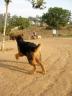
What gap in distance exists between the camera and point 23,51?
1129cm

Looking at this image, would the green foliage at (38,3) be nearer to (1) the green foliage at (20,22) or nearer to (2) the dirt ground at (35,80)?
(2) the dirt ground at (35,80)

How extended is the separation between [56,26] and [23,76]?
220 feet

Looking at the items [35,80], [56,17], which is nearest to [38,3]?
[35,80]

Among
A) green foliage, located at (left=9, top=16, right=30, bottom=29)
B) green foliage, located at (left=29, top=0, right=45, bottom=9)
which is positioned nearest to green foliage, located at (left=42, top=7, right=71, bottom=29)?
green foliage, located at (left=9, top=16, right=30, bottom=29)

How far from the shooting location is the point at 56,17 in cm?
7950

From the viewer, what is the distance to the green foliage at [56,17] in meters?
77.5

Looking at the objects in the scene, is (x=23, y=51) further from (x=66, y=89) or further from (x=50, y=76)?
(x=66, y=89)

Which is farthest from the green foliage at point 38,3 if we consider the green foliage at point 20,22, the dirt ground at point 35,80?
the green foliage at point 20,22

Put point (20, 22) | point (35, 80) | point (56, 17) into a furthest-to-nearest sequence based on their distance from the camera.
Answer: point (56, 17), point (20, 22), point (35, 80)

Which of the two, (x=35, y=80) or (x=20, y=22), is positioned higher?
(x=35, y=80)

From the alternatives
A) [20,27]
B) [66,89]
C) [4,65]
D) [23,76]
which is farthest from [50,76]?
[20,27]

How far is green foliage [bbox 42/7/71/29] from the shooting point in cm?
7750

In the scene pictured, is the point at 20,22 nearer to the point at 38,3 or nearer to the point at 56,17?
the point at 56,17

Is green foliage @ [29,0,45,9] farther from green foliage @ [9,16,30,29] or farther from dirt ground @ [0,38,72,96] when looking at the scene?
green foliage @ [9,16,30,29]
